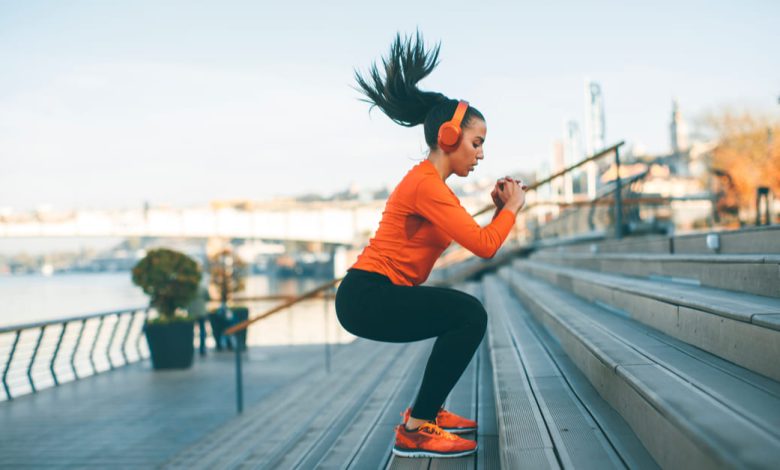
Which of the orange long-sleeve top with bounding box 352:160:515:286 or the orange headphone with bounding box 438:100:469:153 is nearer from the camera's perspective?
the orange long-sleeve top with bounding box 352:160:515:286

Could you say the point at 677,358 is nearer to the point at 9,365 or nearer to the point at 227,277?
the point at 9,365

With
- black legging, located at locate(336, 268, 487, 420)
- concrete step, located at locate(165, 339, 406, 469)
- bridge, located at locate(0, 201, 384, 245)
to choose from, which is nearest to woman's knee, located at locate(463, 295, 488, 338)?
black legging, located at locate(336, 268, 487, 420)

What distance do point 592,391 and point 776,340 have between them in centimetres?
91

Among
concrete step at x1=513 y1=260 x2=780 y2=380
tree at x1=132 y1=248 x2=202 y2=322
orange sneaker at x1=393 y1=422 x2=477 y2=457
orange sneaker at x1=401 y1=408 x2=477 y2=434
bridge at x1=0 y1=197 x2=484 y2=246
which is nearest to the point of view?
concrete step at x1=513 y1=260 x2=780 y2=380

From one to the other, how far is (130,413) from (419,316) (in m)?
4.60

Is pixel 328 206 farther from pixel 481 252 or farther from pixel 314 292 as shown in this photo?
pixel 481 252

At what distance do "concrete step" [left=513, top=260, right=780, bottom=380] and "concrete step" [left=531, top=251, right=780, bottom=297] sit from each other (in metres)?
0.06

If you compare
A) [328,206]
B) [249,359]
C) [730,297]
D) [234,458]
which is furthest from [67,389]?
[328,206]

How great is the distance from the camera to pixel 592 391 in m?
2.75

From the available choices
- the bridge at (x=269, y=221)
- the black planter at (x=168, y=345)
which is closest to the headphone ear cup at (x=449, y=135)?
the black planter at (x=168, y=345)

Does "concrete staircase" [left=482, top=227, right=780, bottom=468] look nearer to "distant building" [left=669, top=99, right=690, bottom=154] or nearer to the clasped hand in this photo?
the clasped hand

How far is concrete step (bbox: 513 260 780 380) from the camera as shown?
2039mm

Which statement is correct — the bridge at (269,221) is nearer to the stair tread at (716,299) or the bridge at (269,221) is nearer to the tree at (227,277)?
the tree at (227,277)

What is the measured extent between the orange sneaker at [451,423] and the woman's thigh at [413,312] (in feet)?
1.53
